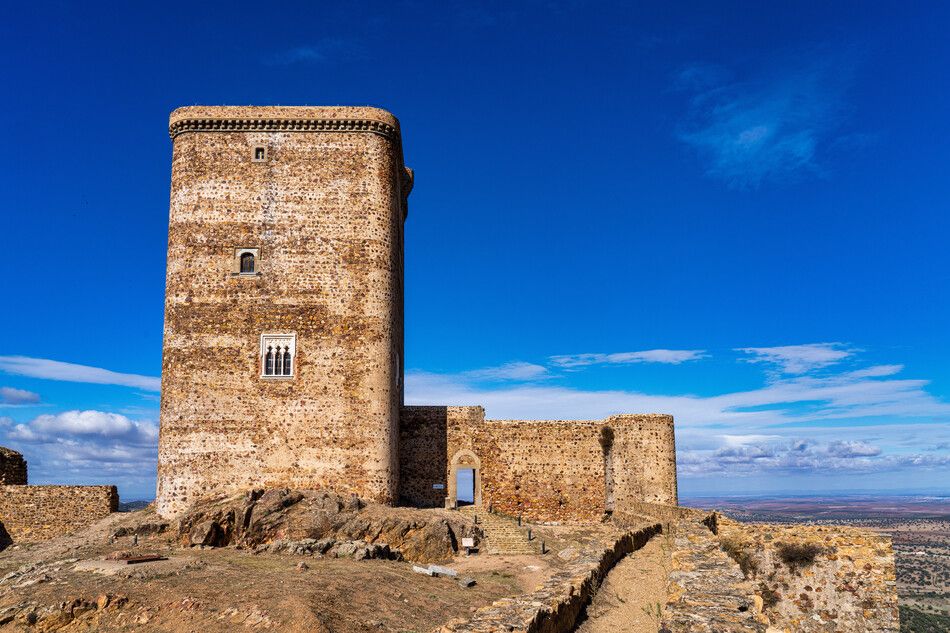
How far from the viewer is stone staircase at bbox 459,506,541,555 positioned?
74.7ft

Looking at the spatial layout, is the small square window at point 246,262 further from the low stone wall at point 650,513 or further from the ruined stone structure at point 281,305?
the low stone wall at point 650,513

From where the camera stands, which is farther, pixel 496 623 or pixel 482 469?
pixel 482 469

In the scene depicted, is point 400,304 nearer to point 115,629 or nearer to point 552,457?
point 552,457

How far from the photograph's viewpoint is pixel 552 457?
28.8 meters

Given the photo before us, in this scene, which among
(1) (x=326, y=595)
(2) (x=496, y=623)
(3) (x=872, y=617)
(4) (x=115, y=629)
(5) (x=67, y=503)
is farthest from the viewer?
(5) (x=67, y=503)

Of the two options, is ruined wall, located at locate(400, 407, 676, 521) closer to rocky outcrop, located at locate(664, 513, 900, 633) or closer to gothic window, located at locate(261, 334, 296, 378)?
gothic window, located at locate(261, 334, 296, 378)

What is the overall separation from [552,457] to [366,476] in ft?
27.2

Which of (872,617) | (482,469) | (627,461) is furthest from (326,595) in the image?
(627,461)

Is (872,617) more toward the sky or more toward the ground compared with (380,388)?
more toward the ground

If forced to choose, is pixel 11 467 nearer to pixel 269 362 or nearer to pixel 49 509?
pixel 49 509

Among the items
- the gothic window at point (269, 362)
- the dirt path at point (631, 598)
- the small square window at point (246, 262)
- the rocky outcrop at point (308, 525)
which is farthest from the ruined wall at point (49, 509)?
the dirt path at point (631, 598)

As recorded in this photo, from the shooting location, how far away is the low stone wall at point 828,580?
1105 centimetres

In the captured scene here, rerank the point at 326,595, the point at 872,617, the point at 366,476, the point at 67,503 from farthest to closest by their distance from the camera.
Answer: the point at 67,503 < the point at 366,476 < the point at 326,595 < the point at 872,617

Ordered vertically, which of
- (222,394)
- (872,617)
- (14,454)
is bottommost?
(872,617)
